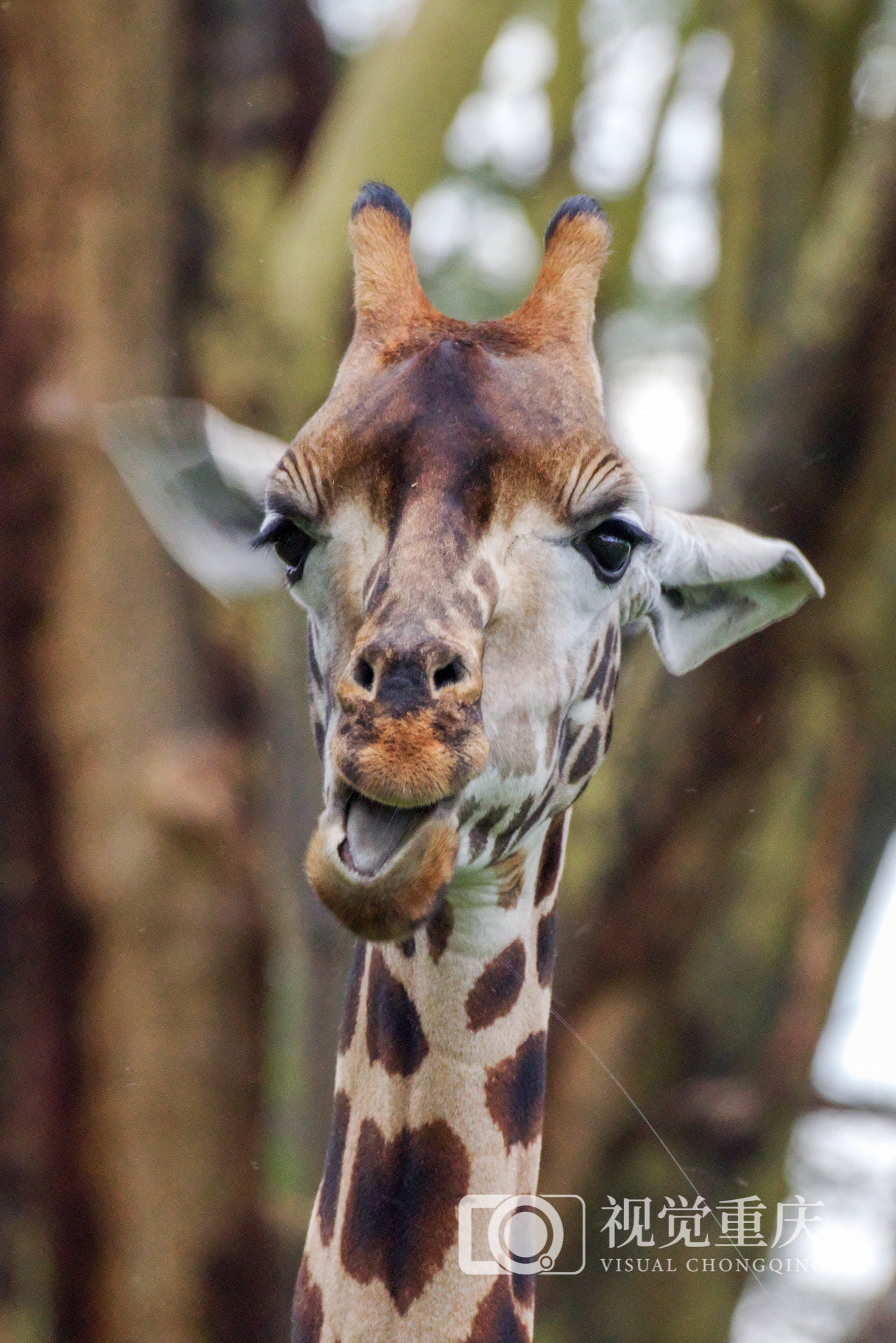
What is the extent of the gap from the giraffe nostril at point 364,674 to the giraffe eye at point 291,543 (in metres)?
0.38

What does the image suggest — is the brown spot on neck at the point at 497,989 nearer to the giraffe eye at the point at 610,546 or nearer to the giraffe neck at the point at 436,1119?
the giraffe neck at the point at 436,1119

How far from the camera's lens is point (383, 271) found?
216 centimetres

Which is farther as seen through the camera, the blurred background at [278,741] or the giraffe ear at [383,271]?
the blurred background at [278,741]

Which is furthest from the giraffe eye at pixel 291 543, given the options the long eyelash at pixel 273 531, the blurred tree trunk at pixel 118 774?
the blurred tree trunk at pixel 118 774

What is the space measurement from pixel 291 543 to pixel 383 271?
1.51ft

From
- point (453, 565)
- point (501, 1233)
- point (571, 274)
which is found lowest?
point (501, 1233)

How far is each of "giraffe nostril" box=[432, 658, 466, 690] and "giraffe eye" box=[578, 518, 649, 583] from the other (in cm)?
39

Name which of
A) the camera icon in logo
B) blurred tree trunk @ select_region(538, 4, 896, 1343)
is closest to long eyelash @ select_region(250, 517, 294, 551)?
the camera icon in logo

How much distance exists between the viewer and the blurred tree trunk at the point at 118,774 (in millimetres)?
5949

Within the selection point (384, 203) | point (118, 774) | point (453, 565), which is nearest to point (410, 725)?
point (453, 565)

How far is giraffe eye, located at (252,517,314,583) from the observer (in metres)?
2.05

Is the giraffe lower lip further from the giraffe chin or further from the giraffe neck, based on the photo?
the giraffe neck

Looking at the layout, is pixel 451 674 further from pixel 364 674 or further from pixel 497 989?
pixel 497 989

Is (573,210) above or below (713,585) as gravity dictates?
above
